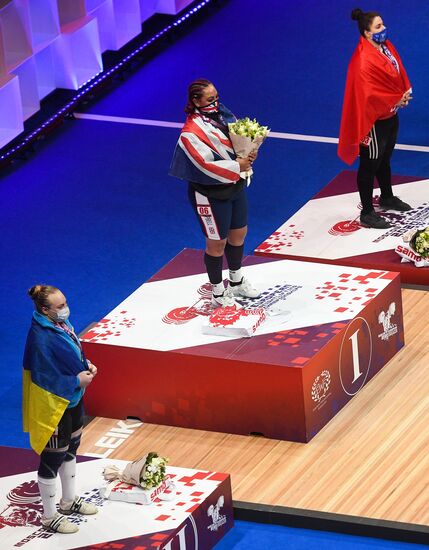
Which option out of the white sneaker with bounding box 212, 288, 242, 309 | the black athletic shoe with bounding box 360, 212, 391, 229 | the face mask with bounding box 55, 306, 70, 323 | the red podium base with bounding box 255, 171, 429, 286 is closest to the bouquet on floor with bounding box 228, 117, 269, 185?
the white sneaker with bounding box 212, 288, 242, 309

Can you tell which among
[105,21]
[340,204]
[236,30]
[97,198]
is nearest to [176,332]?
[340,204]

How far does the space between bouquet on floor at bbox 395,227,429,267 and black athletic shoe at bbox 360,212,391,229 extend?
0.44m

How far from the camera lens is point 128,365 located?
917 cm

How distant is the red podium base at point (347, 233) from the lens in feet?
34.8

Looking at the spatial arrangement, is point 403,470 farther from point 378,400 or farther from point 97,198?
point 97,198

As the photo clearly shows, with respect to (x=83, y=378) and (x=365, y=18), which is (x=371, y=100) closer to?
(x=365, y=18)

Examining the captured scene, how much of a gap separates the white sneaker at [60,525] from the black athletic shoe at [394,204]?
13.9 ft

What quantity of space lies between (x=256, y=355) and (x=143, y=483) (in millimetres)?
1196

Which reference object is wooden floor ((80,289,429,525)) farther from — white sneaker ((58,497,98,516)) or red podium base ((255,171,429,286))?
red podium base ((255,171,429,286))

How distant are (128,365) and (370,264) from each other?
82.2 inches

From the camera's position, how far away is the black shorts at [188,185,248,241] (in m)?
9.20

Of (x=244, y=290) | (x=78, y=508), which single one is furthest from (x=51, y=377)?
(x=244, y=290)

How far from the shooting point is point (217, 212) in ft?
30.2

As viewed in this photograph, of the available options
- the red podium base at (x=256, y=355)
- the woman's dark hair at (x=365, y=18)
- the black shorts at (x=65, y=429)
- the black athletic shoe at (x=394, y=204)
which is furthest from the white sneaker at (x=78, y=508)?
the black athletic shoe at (x=394, y=204)
